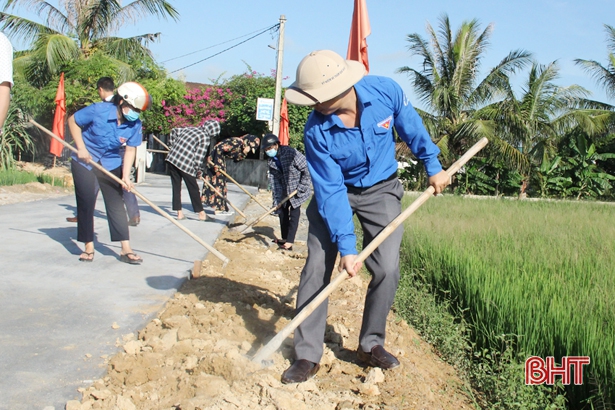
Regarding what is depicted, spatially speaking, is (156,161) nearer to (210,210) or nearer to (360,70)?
(210,210)

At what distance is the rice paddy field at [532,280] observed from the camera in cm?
331

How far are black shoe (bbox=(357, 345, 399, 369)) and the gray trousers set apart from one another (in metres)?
0.04

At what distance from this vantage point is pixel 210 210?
10453 millimetres

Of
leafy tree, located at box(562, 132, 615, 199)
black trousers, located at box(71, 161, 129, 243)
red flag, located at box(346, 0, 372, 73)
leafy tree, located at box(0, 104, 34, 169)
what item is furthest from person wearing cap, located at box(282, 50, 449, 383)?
leafy tree, located at box(562, 132, 615, 199)

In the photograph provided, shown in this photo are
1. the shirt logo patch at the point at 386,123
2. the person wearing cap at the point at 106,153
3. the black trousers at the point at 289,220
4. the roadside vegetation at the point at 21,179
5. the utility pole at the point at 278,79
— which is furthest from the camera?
the utility pole at the point at 278,79

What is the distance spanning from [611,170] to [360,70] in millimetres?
19261

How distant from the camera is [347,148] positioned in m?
3.16

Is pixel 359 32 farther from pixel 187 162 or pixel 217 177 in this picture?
pixel 217 177

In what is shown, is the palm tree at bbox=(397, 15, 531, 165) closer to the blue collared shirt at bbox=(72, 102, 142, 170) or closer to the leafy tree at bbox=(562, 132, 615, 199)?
the leafy tree at bbox=(562, 132, 615, 199)

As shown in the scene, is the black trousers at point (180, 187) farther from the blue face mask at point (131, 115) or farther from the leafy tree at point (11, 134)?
the leafy tree at point (11, 134)

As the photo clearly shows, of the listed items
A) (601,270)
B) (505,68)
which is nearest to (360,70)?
(601,270)

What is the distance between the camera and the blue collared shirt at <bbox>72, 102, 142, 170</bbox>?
5369 millimetres

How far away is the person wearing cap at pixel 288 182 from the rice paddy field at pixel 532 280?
138 cm

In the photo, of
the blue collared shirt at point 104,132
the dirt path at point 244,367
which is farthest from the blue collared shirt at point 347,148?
the blue collared shirt at point 104,132
